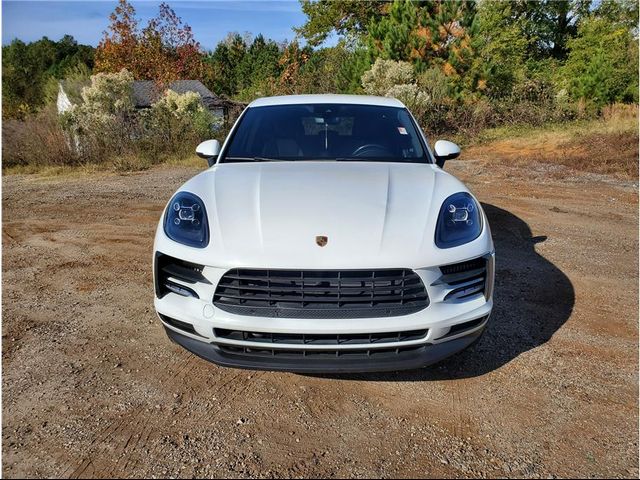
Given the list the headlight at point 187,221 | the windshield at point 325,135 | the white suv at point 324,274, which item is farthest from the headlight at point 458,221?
the headlight at point 187,221

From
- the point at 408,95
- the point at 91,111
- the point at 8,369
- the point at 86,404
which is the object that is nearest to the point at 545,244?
the point at 86,404

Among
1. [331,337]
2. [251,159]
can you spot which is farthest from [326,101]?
[331,337]

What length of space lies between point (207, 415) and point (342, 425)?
2.19 feet

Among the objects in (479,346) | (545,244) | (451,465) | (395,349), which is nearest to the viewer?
(451,465)

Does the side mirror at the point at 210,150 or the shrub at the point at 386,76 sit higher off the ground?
the shrub at the point at 386,76

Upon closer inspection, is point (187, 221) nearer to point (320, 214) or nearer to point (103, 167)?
point (320, 214)

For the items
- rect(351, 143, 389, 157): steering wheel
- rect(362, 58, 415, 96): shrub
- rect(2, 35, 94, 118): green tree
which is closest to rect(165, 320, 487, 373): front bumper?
rect(351, 143, 389, 157): steering wheel

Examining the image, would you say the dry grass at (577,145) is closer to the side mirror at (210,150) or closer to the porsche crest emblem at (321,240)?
the side mirror at (210,150)

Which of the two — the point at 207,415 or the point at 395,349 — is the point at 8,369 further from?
the point at 395,349

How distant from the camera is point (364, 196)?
2.44 metres

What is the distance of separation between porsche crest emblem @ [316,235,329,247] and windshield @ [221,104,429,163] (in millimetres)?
1228

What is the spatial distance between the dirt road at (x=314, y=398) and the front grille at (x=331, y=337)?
46cm

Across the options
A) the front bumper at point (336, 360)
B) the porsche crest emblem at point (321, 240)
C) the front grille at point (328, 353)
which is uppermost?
the porsche crest emblem at point (321, 240)

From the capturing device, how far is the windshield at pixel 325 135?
3.24 m
